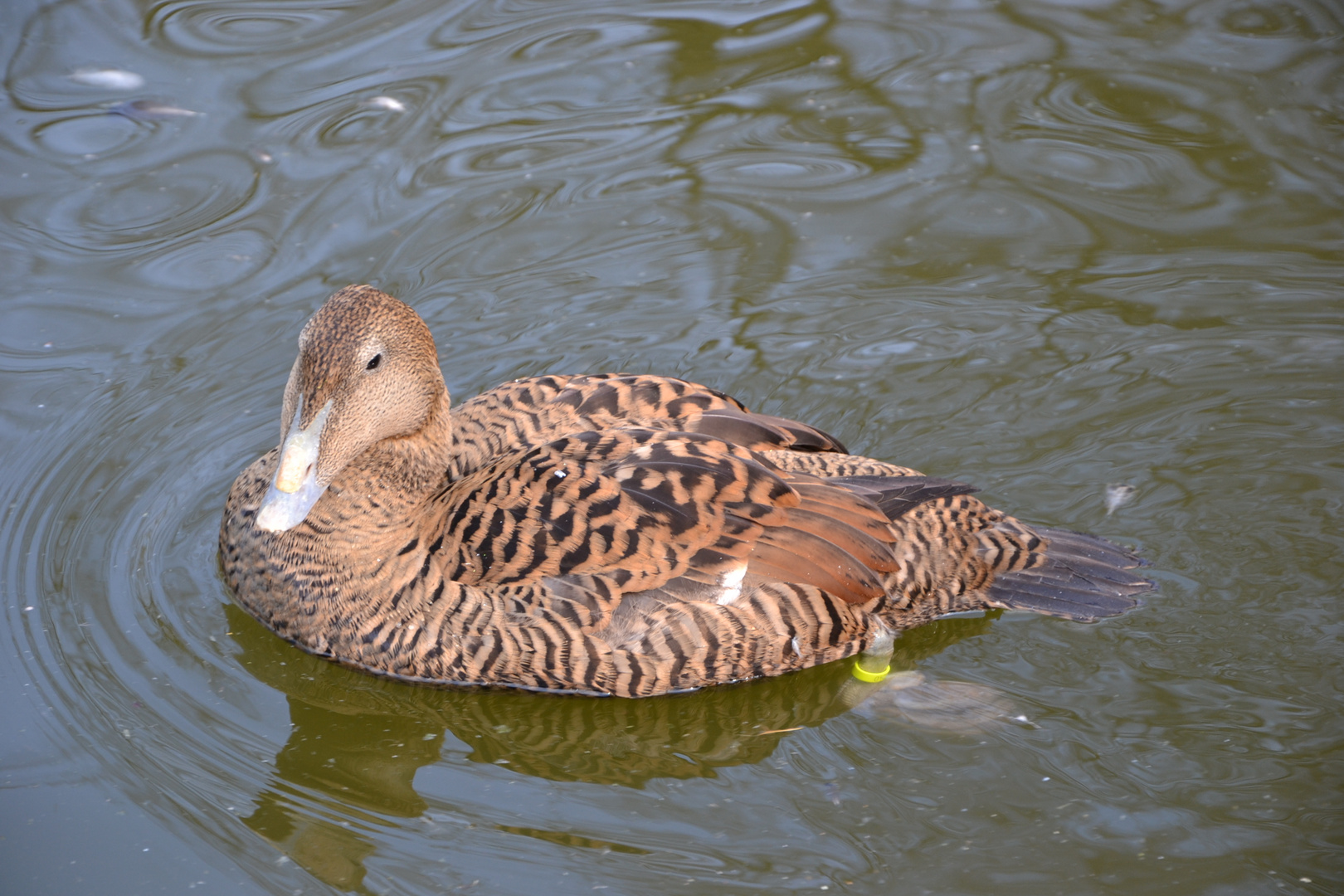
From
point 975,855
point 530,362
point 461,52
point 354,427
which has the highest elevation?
point 461,52

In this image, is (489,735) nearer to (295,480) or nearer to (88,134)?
(295,480)

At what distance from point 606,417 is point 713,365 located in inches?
46.2

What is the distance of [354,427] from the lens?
4.40 metres

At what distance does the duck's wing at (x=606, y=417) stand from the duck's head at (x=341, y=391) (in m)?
0.36

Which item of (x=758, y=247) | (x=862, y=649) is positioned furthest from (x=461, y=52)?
(x=862, y=649)

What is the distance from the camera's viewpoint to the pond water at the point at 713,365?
4004 mm

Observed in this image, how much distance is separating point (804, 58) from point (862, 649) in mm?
4188

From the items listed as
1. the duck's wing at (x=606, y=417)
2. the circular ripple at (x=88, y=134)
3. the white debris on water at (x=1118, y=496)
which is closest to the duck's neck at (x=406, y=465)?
the duck's wing at (x=606, y=417)

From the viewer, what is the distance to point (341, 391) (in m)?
4.31

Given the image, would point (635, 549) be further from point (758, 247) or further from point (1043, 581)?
point (758, 247)

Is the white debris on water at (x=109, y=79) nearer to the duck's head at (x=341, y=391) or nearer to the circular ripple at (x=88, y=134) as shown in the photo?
the circular ripple at (x=88, y=134)

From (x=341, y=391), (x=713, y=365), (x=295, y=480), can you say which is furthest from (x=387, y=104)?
(x=295, y=480)

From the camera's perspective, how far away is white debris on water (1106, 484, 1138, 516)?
5.00 metres

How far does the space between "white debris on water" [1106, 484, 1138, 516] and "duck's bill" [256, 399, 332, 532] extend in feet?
9.32
